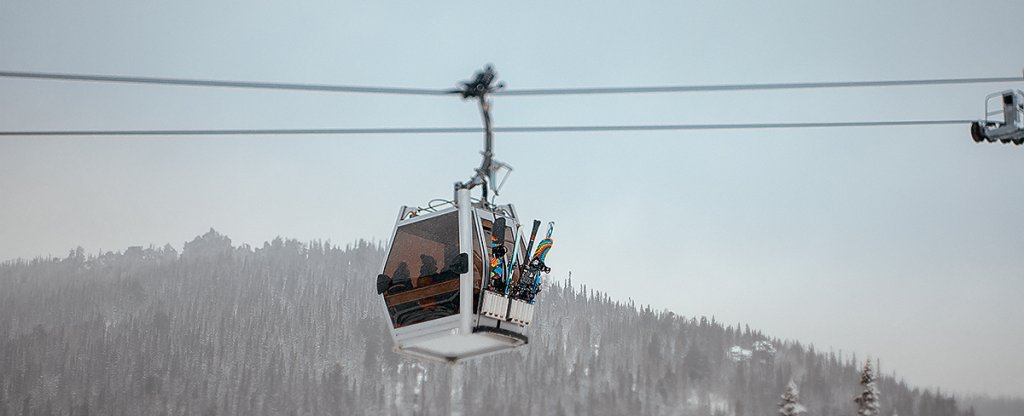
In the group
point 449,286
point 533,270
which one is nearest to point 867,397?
point 533,270

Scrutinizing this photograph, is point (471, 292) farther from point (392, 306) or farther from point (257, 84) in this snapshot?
point (257, 84)

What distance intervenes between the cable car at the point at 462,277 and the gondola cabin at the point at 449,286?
15 mm

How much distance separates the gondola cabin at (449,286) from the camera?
20281 millimetres

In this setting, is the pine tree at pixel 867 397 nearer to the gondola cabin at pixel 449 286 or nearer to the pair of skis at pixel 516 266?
the pair of skis at pixel 516 266

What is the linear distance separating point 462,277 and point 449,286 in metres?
0.29

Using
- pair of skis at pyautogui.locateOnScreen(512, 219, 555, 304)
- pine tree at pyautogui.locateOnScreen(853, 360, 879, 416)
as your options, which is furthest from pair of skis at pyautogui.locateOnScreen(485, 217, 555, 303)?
pine tree at pyautogui.locateOnScreen(853, 360, 879, 416)

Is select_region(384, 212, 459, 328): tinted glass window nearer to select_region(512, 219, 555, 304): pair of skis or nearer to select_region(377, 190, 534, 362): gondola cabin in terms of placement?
select_region(377, 190, 534, 362): gondola cabin

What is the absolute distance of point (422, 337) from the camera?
67.7 ft

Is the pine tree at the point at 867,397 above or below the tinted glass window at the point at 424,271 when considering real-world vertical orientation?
above

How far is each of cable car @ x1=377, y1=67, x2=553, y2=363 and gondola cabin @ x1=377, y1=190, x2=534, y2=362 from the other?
15mm

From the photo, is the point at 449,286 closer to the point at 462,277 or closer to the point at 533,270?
the point at 462,277

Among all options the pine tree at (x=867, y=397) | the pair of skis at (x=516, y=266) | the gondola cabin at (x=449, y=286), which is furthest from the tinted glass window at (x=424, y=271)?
A: the pine tree at (x=867, y=397)

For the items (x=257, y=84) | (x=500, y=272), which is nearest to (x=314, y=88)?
(x=257, y=84)

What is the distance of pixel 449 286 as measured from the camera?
2042cm
